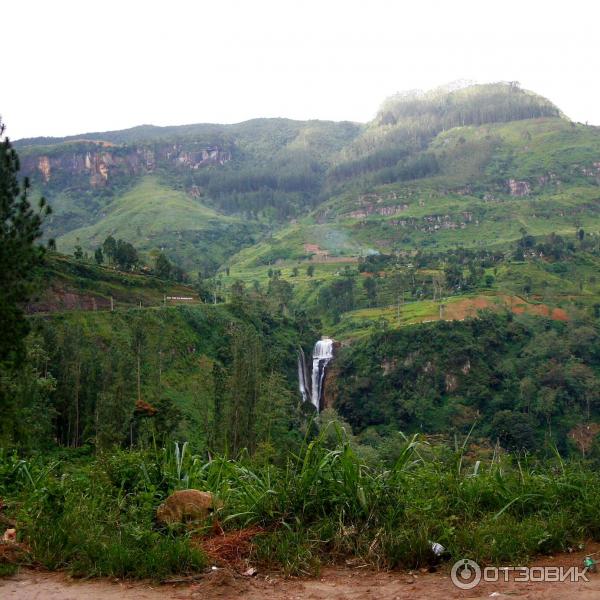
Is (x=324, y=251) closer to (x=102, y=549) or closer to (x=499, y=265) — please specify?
(x=499, y=265)

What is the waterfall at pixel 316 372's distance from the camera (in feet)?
202

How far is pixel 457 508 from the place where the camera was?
5.85m

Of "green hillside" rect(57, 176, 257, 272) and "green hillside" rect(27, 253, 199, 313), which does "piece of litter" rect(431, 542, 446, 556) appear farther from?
"green hillside" rect(57, 176, 257, 272)

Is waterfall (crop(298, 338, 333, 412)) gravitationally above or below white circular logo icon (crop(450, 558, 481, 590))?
below

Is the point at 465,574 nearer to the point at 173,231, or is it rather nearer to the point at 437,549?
the point at 437,549

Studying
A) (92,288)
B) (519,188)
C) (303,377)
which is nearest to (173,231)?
(519,188)

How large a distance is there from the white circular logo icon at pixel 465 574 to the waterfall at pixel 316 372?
55479 mm

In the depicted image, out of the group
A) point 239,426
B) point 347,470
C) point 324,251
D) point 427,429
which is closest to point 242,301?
point 427,429

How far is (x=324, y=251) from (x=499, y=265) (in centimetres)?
5134

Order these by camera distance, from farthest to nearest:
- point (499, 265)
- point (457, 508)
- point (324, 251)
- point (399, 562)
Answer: point (324, 251)
point (499, 265)
point (457, 508)
point (399, 562)

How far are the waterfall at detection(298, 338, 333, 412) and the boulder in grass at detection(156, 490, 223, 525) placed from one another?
54701mm

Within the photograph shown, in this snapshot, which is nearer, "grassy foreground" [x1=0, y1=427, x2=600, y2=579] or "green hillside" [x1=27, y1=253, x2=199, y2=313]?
"grassy foreground" [x1=0, y1=427, x2=600, y2=579]

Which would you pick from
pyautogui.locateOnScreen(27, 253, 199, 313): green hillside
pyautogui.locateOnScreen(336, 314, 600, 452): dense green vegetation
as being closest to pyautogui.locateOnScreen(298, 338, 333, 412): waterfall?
pyautogui.locateOnScreen(336, 314, 600, 452): dense green vegetation

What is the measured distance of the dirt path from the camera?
4.63 metres
